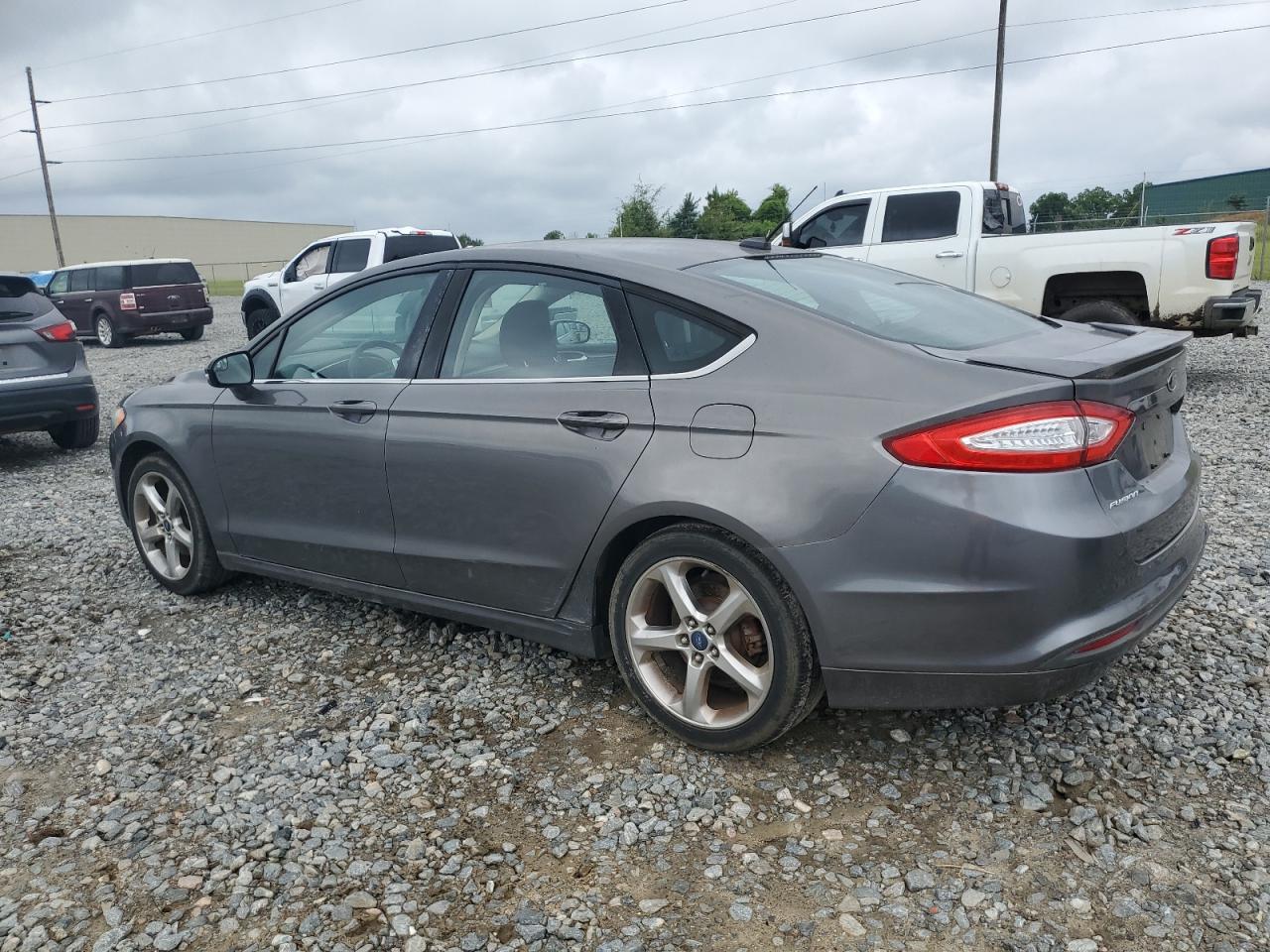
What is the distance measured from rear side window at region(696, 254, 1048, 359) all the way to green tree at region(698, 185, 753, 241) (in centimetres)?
3596

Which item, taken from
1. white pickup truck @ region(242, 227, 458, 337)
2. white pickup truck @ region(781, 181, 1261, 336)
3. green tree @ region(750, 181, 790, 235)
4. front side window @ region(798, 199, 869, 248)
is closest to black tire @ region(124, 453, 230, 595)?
white pickup truck @ region(781, 181, 1261, 336)

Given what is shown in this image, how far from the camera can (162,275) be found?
20.3 metres

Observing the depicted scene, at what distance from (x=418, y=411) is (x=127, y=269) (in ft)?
63.8

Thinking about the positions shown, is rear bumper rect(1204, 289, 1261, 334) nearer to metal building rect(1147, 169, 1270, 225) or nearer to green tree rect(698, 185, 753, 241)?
green tree rect(698, 185, 753, 241)

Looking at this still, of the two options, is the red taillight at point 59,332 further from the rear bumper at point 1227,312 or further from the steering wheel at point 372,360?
the rear bumper at point 1227,312

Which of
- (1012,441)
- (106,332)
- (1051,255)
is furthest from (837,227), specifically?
(106,332)

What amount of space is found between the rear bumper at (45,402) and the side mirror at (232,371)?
4.68 meters

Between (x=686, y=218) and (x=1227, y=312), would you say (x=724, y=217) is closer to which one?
(x=686, y=218)

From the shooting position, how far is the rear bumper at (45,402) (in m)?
7.85

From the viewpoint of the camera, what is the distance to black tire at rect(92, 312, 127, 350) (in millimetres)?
20219

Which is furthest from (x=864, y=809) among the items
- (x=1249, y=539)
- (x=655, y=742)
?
(x=1249, y=539)

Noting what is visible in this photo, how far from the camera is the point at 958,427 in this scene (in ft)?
8.34

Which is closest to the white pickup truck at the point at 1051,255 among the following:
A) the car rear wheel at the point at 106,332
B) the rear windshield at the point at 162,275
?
the rear windshield at the point at 162,275

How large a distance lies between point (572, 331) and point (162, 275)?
19.7 meters
